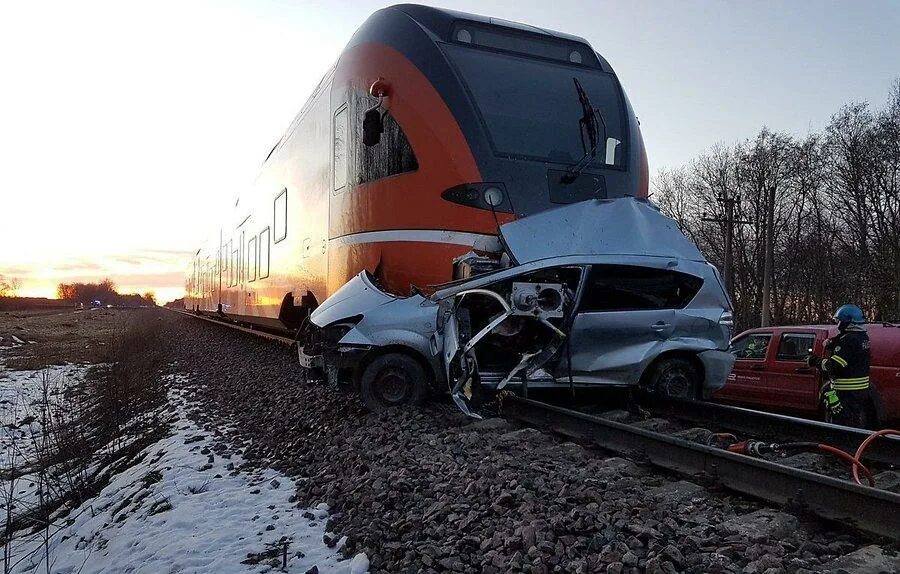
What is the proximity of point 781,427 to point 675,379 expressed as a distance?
1028 millimetres

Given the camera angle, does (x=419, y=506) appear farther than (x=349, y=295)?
No

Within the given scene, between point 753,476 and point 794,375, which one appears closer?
point 753,476

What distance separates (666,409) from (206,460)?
4.24 metres

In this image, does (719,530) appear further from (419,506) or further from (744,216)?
(744,216)

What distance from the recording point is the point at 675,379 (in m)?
6.11

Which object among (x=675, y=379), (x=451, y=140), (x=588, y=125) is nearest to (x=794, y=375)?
(x=675, y=379)

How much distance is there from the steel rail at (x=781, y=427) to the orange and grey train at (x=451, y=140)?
2218 mm

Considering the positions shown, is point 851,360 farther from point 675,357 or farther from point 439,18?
point 439,18

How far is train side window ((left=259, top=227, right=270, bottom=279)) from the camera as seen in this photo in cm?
1105

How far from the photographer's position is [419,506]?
140 inches

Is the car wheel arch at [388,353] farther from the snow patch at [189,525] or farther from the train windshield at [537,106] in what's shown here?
the train windshield at [537,106]

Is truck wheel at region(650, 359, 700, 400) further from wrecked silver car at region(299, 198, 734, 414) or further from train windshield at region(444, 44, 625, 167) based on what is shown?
train windshield at region(444, 44, 625, 167)

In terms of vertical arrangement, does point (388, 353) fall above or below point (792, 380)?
above

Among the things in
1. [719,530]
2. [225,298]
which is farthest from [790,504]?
[225,298]
